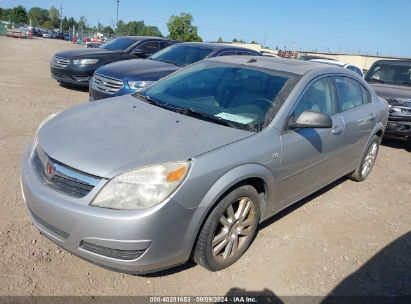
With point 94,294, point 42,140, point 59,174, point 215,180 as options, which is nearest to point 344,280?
point 215,180

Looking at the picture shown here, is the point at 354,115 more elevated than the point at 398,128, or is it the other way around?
the point at 354,115

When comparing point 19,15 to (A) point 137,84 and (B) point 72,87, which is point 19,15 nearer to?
(B) point 72,87

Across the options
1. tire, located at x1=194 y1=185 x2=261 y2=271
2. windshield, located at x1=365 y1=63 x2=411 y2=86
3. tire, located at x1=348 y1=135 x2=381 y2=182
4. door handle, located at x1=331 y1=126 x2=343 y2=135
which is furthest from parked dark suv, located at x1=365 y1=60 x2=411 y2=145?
tire, located at x1=194 y1=185 x2=261 y2=271

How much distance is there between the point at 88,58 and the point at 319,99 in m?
7.50

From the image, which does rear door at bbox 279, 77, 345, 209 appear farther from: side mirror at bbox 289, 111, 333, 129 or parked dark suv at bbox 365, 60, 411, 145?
parked dark suv at bbox 365, 60, 411, 145

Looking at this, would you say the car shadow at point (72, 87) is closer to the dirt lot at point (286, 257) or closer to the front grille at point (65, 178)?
the dirt lot at point (286, 257)

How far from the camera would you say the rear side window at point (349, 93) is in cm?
459

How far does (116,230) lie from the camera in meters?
2.56

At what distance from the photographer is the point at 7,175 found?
177 inches

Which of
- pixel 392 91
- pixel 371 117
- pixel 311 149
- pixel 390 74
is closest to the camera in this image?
pixel 311 149

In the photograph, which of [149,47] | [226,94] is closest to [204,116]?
[226,94]

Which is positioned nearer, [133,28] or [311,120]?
[311,120]

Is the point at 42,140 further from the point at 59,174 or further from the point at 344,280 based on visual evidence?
the point at 344,280

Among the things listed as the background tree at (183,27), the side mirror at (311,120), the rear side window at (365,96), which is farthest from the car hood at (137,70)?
the background tree at (183,27)
